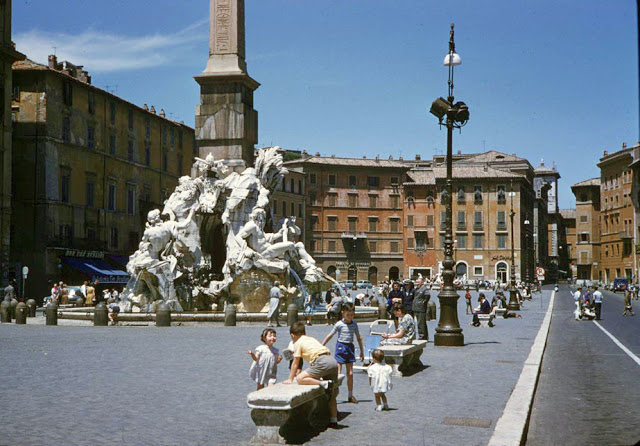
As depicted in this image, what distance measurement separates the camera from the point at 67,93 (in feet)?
145

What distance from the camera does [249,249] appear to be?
75.5 feet

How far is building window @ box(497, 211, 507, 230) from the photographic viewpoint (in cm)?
8212

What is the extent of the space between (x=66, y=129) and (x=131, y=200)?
26.4ft

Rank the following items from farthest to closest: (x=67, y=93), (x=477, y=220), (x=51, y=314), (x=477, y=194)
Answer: (x=477, y=194) → (x=477, y=220) → (x=67, y=93) → (x=51, y=314)

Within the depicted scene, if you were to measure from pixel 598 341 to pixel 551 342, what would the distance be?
3.55ft

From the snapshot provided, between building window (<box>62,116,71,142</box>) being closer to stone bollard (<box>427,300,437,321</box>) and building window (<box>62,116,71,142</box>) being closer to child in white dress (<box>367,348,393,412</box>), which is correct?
stone bollard (<box>427,300,437,321</box>)

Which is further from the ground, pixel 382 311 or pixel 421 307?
pixel 421 307

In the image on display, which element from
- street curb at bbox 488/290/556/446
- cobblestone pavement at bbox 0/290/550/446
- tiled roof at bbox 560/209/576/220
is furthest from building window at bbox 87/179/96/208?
tiled roof at bbox 560/209/576/220

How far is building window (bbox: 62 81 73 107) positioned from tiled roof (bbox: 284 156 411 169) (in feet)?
130

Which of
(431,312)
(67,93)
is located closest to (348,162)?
(67,93)

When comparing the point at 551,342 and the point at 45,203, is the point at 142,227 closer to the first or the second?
the point at 45,203

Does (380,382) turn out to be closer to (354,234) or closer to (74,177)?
(74,177)

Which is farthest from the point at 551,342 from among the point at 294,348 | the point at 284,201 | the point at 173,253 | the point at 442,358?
the point at 284,201

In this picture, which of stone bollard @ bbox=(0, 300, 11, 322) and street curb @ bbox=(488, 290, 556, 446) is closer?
street curb @ bbox=(488, 290, 556, 446)
